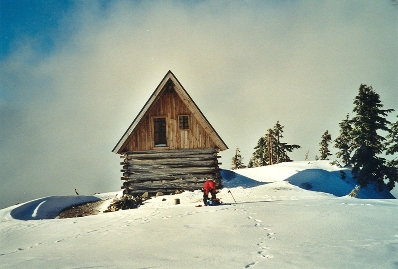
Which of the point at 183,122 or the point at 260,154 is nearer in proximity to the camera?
the point at 183,122

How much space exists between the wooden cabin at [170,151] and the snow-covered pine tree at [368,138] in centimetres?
1612

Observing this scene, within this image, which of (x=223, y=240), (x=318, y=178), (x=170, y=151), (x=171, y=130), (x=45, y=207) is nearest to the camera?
(x=223, y=240)

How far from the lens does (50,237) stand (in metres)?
7.51

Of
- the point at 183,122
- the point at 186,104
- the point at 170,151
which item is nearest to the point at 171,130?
the point at 183,122

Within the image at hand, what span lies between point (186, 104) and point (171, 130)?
1879 millimetres

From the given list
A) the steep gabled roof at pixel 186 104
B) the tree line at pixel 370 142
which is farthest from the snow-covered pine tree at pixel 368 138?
the steep gabled roof at pixel 186 104

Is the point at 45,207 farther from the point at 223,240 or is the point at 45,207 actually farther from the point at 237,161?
the point at 237,161

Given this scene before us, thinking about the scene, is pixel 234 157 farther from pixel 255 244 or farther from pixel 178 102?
pixel 255 244

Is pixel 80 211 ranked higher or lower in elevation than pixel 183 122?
lower

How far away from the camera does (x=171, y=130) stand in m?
17.8

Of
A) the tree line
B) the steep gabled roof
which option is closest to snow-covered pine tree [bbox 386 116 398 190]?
the tree line

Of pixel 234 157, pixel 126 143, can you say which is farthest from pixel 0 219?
pixel 234 157

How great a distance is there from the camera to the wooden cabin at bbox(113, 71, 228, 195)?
17.7 m

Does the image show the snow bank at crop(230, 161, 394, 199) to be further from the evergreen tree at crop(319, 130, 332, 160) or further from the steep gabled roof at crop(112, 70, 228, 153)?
the evergreen tree at crop(319, 130, 332, 160)
